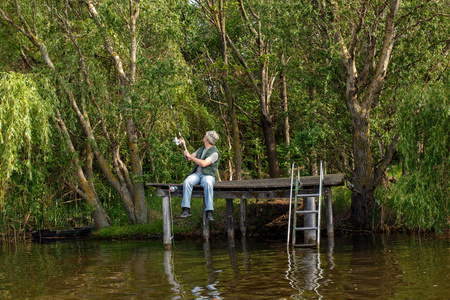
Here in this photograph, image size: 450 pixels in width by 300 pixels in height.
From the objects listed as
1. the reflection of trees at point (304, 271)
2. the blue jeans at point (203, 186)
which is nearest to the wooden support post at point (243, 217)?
the blue jeans at point (203, 186)

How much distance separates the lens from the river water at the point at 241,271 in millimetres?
6129

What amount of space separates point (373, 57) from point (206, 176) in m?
5.76

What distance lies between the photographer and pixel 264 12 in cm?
1764

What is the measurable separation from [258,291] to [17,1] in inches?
490

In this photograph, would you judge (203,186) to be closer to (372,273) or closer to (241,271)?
(241,271)

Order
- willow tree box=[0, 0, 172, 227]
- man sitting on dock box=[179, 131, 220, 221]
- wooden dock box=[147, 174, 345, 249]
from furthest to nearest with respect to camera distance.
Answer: willow tree box=[0, 0, 172, 227] < wooden dock box=[147, 174, 345, 249] < man sitting on dock box=[179, 131, 220, 221]

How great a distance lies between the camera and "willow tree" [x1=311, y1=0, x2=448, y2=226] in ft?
43.9

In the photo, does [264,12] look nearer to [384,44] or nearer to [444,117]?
[384,44]

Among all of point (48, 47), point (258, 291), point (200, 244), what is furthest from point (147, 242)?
point (258, 291)

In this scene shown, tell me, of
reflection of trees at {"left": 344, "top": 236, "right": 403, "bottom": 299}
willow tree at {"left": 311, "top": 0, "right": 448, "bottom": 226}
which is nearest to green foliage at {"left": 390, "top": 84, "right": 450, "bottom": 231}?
reflection of trees at {"left": 344, "top": 236, "right": 403, "bottom": 299}

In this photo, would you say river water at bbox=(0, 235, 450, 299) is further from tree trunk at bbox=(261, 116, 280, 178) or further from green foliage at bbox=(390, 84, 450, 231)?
tree trunk at bbox=(261, 116, 280, 178)

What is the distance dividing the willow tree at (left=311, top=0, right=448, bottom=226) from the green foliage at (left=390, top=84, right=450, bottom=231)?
2706 millimetres

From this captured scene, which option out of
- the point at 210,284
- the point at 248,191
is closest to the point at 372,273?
the point at 210,284

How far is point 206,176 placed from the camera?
1168 centimetres
